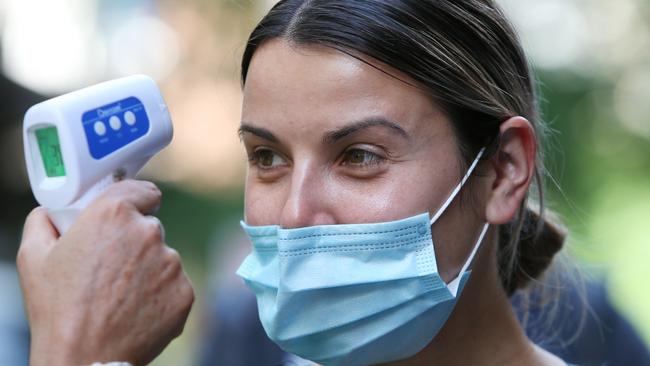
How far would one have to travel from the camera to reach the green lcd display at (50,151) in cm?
236

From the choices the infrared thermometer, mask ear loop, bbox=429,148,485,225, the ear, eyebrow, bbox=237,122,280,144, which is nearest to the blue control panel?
the infrared thermometer

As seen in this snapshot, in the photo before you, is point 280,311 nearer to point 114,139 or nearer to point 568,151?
point 114,139

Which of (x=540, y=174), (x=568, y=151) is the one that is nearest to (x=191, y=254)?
(x=568, y=151)

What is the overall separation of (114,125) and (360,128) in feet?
2.29

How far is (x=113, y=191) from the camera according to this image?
240cm

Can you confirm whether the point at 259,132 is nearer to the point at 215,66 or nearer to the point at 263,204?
the point at 263,204

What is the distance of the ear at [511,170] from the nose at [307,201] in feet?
1.77

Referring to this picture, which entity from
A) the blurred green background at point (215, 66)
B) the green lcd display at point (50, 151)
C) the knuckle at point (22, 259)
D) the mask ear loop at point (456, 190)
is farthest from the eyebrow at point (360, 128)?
the blurred green background at point (215, 66)

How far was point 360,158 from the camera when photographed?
257 centimetres

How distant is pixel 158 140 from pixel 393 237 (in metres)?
0.76

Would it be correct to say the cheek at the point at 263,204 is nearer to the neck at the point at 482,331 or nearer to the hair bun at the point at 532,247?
the neck at the point at 482,331

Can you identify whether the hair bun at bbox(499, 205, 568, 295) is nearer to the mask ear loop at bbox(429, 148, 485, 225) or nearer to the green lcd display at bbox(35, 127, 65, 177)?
the mask ear loop at bbox(429, 148, 485, 225)

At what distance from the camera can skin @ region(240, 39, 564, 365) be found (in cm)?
251

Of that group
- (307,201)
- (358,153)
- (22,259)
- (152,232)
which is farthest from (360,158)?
(22,259)
